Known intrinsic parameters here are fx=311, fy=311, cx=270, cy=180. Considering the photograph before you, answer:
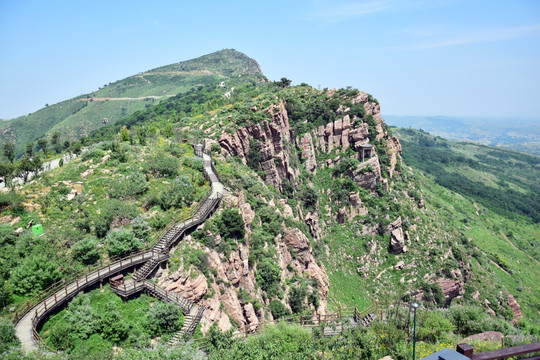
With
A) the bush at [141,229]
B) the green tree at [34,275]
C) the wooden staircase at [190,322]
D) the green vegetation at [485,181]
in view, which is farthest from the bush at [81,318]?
the green vegetation at [485,181]

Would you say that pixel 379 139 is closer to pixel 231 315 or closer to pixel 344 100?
pixel 344 100

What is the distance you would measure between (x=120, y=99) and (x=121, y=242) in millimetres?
153353

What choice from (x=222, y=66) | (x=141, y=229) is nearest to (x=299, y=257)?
(x=141, y=229)

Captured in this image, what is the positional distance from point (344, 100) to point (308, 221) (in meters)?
27.0

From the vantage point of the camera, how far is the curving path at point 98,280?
1747 centimetres

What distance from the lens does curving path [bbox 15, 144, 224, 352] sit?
17.5 meters

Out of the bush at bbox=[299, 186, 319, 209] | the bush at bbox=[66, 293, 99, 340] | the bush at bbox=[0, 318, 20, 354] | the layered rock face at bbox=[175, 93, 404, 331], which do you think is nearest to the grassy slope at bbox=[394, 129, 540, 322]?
the layered rock face at bbox=[175, 93, 404, 331]

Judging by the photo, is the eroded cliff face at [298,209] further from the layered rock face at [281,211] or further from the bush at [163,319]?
the bush at [163,319]

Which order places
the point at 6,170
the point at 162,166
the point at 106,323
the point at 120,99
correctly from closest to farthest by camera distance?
the point at 106,323
the point at 6,170
the point at 162,166
the point at 120,99

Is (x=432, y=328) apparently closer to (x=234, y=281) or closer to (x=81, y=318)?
(x=234, y=281)

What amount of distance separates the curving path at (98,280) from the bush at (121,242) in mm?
734

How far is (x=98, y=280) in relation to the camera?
21.2 m

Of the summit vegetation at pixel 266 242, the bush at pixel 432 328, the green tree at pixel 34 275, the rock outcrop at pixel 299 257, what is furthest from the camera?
the rock outcrop at pixel 299 257

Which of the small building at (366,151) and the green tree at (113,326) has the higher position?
the small building at (366,151)
